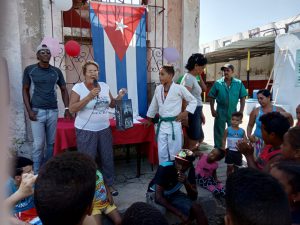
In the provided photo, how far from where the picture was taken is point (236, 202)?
1.14 meters

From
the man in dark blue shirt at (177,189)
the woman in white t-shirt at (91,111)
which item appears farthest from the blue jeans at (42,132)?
the man in dark blue shirt at (177,189)

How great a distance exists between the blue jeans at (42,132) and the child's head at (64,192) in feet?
7.33

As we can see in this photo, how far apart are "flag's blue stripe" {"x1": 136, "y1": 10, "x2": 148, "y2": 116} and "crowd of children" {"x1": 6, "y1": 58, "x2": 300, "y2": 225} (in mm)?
880

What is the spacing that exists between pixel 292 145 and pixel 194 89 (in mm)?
1936

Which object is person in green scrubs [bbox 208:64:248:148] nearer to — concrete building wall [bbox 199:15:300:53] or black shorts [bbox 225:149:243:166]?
black shorts [bbox 225:149:243:166]

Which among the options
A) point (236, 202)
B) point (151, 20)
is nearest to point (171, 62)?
point (151, 20)

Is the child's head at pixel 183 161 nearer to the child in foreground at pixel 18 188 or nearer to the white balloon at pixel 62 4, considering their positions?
the child in foreground at pixel 18 188

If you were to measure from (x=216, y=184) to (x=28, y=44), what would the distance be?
3263mm

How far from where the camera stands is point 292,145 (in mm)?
1950

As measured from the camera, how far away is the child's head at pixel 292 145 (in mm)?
1933

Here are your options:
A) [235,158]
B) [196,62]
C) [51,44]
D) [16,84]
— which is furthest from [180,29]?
[16,84]

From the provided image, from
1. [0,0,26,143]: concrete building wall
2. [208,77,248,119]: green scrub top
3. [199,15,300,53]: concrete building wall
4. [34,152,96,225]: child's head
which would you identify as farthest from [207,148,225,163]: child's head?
[199,15,300,53]: concrete building wall

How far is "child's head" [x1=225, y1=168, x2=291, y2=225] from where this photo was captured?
1080 millimetres

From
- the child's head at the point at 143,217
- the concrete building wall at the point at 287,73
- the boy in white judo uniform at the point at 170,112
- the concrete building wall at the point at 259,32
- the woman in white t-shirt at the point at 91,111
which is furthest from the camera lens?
the concrete building wall at the point at 259,32
